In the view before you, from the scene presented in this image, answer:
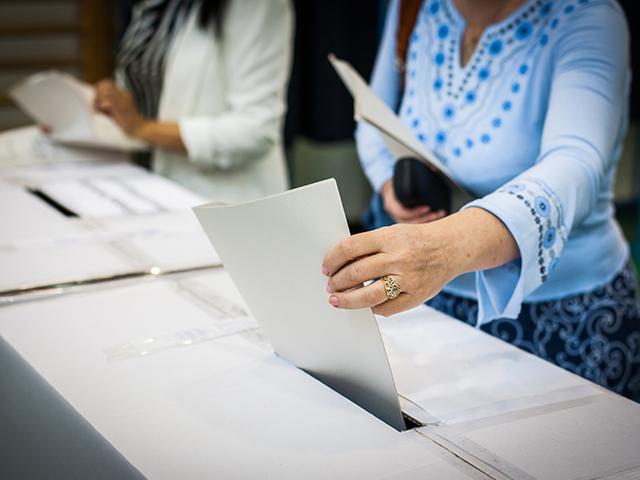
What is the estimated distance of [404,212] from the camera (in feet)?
5.22

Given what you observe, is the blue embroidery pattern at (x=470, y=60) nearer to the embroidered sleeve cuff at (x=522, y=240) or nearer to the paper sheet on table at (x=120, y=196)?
the embroidered sleeve cuff at (x=522, y=240)

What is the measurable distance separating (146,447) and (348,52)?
3.38 m

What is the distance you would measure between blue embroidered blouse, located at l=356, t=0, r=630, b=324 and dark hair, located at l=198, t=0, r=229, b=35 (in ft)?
2.12

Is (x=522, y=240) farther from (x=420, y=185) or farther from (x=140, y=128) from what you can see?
(x=140, y=128)

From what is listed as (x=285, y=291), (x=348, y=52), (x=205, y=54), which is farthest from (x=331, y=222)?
(x=348, y=52)

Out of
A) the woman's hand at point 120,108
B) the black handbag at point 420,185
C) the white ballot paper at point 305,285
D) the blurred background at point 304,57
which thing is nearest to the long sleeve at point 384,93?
the black handbag at point 420,185

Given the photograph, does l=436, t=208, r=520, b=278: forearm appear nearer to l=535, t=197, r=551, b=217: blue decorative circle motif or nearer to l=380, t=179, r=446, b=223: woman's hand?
l=535, t=197, r=551, b=217: blue decorative circle motif

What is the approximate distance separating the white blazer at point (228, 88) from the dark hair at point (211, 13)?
0.01m

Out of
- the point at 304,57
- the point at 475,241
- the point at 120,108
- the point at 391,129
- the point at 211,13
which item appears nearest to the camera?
the point at 475,241

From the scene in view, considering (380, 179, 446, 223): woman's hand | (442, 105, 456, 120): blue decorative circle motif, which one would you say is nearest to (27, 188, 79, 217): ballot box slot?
(380, 179, 446, 223): woman's hand

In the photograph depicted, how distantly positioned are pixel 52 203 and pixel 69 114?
0.49 meters

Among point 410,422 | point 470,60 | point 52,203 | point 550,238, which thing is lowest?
point 52,203

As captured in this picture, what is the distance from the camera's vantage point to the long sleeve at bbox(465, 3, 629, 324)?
1186 millimetres

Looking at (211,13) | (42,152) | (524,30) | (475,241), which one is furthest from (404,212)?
(42,152)
